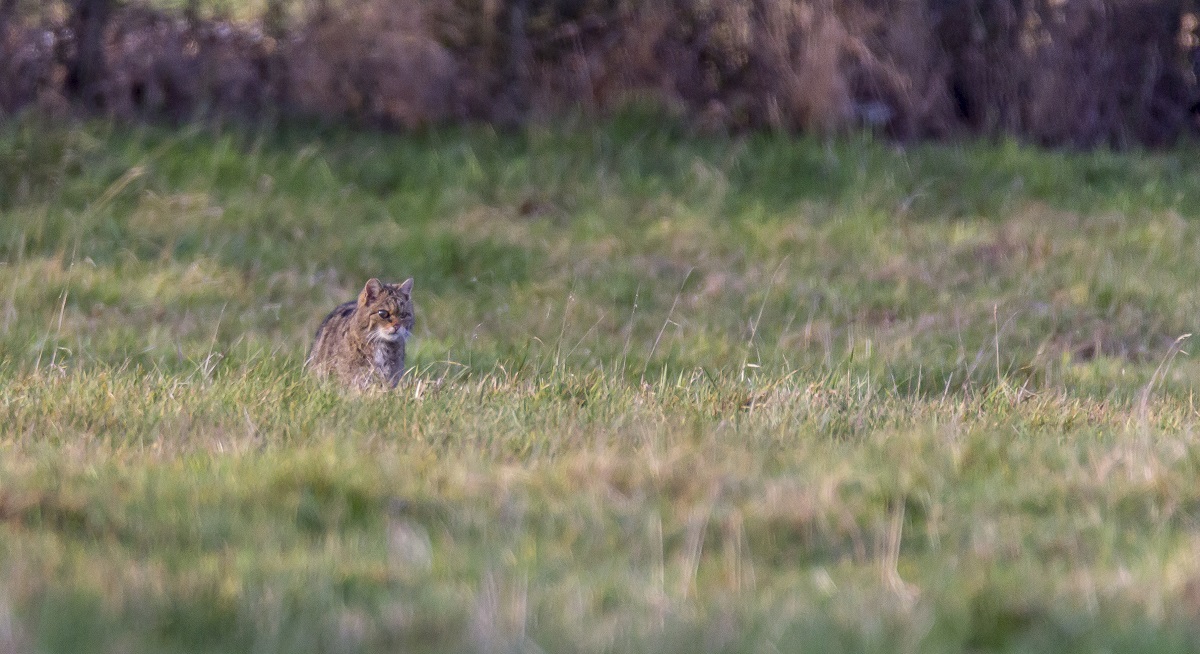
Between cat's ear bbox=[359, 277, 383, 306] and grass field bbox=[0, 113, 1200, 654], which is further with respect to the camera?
cat's ear bbox=[359, 277, 383, 306]

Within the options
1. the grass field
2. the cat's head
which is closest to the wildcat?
the cat's head

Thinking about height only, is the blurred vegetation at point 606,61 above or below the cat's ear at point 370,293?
below

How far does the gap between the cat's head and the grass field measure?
1.15 feet

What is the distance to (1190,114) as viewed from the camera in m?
14.4

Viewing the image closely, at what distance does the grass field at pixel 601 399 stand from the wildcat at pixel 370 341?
265 mm

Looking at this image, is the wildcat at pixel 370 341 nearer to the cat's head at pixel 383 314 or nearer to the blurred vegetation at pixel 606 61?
the cat's head at pixel 383 314

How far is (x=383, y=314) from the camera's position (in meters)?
7.26

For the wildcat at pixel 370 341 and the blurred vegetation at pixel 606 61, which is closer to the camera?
the wildcat at pixel 370 341

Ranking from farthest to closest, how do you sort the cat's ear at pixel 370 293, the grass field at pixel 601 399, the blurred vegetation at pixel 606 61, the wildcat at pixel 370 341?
the blurred vegetation at pixel 606 61 → the cat's ear at pixel 370 293 → the wildcat at pixel 370 341 → the grass field at pixel 601 399

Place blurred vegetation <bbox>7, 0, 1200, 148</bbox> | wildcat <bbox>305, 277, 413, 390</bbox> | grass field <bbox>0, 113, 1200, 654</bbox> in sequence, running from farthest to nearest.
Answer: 1. blurred vegetation <bbox>7, 0, 1200, 148</bbox>
2. wildcat <bbox>305, 277, 413, 390</bbox>
3. grass field <bbox>0, 113, 1200, 654</bbox>

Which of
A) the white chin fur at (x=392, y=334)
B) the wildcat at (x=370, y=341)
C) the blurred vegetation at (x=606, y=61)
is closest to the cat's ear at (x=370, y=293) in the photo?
the wildcat at (x=370, y=341)

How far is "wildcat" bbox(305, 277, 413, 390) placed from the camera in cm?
715

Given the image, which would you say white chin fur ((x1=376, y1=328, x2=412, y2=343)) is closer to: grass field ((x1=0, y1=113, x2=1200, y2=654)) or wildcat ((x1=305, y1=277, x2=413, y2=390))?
wildcat ((x1=305, y1=277, x2=413, y2=390))

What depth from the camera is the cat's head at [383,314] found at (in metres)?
7.23
